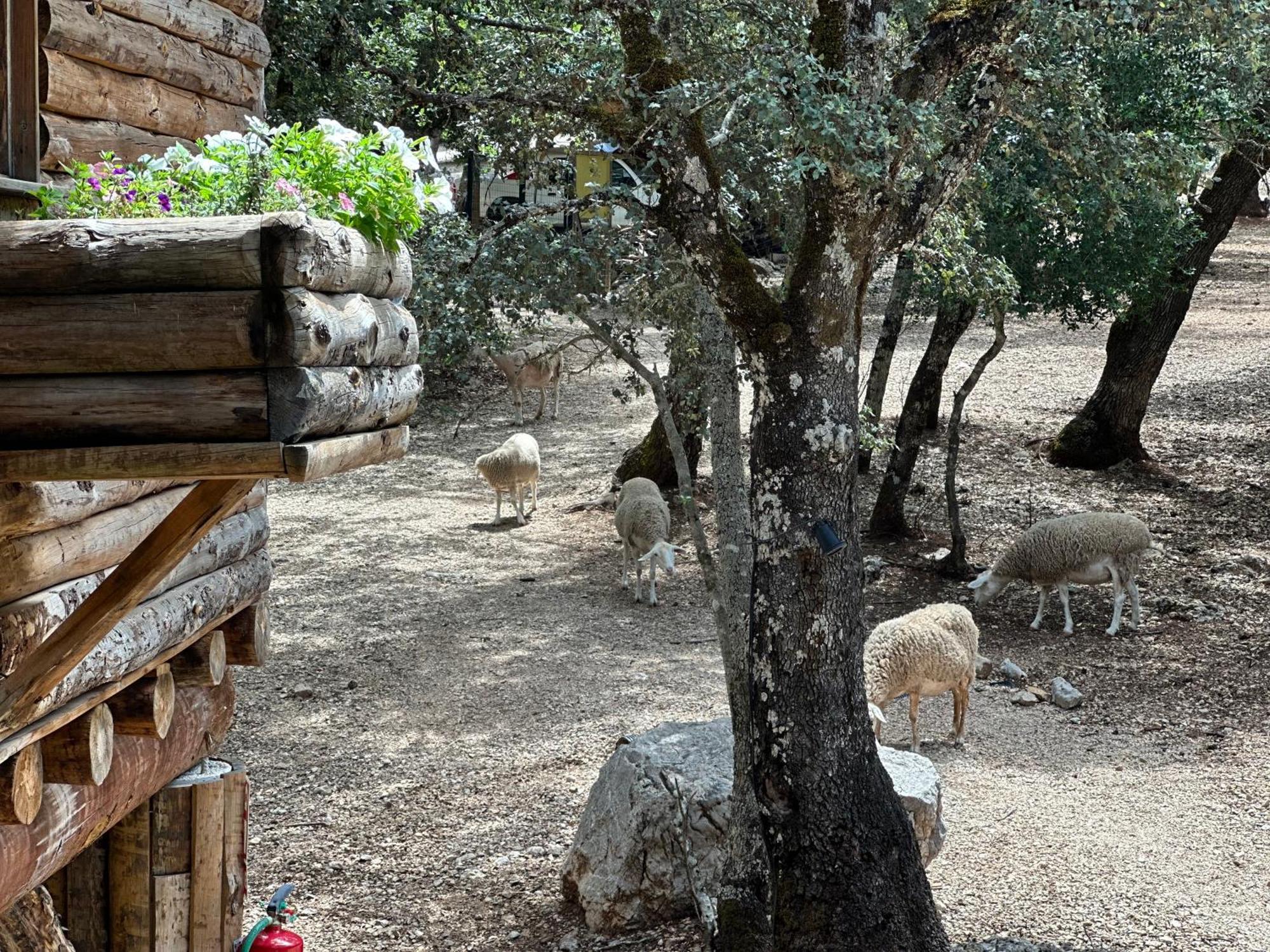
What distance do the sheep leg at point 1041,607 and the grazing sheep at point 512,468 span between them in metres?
6.71

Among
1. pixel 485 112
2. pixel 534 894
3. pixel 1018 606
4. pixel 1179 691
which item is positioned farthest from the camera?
pixel 1018 606

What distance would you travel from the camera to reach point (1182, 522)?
14828mm

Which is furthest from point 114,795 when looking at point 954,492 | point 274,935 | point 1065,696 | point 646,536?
point 954,492

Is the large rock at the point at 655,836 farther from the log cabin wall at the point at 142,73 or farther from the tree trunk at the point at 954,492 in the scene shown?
the tree trunk at the point at 954,492

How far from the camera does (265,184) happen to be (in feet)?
10.3

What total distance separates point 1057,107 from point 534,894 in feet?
22.4

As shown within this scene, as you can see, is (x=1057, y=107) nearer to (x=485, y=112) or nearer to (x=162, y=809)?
(x=485, y=112)

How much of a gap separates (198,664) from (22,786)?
1.36 meters

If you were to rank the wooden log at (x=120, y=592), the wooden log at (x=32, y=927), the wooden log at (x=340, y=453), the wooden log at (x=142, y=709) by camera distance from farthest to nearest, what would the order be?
the wooden log at (x=32, y=927) → the wooden log at (x=142, y=709) → the wooden log at (x=120, y=592) → the wooden log at (x=340, y=453)

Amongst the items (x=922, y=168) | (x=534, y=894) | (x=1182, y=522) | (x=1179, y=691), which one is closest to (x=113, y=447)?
(x=922, y=168)

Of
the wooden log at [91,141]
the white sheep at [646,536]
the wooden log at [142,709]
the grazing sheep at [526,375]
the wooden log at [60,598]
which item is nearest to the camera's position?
the wooden log at [60,598]

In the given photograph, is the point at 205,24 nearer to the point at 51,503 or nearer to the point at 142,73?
the point at 142,73

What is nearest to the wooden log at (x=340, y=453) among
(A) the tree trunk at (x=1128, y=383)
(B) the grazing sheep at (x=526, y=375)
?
(A) the tree trunk at (x=1128, y=383)

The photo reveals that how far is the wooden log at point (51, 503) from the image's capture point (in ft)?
11.1
